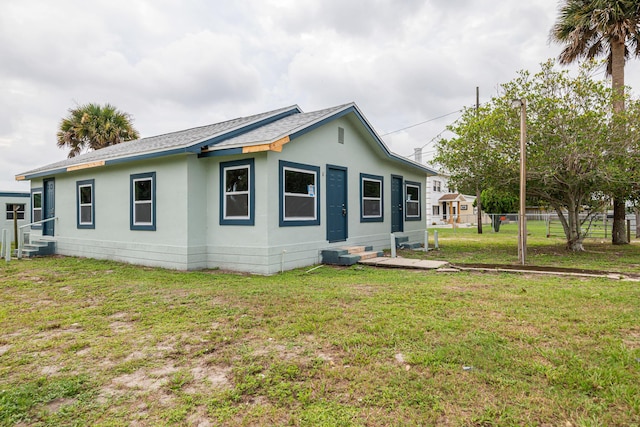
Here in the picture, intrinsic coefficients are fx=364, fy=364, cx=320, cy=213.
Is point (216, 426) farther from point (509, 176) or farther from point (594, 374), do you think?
point (509, 176)

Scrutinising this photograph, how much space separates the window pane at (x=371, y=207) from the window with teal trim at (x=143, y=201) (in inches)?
241

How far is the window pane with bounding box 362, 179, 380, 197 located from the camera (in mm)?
11778

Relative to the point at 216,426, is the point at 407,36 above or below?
above

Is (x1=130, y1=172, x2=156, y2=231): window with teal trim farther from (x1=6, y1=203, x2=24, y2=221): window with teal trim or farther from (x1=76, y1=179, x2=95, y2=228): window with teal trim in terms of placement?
(x1=6, y1=203, x2=24, y2=221): window with teal trim

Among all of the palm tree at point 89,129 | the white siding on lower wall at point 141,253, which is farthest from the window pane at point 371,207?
the palm tree at point 89,129

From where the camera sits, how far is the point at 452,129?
39.8ft

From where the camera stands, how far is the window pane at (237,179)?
28.1 feet

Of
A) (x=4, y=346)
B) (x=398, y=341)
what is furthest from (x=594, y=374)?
(x=4, y=346)

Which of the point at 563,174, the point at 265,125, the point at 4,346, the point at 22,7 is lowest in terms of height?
the point at 4,346

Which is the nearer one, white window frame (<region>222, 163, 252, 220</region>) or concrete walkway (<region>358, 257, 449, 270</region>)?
white window frame (<region>222, 163, 252, 220</region>)

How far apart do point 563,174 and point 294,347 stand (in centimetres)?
1072

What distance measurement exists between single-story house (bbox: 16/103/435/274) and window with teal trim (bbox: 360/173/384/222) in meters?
0.04

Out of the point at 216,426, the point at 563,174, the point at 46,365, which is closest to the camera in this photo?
the point at 216,426

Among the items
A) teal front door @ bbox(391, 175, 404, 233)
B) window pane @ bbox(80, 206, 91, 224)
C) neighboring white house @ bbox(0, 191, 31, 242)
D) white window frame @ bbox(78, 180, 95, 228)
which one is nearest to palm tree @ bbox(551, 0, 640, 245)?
teal front door @ bbox(391, 175, 404, 233)
